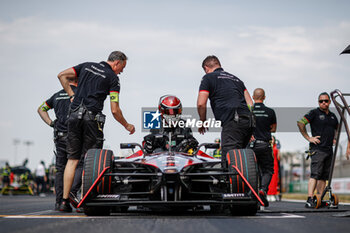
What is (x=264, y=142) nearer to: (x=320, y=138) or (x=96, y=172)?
(x=320, y=138)

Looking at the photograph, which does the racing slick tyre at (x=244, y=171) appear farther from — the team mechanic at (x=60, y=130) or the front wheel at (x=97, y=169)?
the team mechanic at (x=60, y=130)

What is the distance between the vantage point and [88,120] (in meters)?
6.68

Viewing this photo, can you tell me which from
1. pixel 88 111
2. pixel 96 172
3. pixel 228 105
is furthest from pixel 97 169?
pixel 228 105

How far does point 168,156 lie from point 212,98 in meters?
1.50

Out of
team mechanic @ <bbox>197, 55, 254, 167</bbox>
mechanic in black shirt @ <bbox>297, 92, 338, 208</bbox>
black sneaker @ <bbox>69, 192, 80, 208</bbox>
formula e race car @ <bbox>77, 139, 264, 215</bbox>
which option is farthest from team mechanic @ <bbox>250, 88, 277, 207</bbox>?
black sneaker @ <bbox>69, 192, 80, 208</bbox>

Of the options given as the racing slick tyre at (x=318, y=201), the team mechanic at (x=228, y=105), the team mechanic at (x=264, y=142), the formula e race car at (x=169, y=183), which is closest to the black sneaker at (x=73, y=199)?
the formula e race car at (x=169, y=183)

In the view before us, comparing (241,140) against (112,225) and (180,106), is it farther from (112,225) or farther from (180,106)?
(112,225)

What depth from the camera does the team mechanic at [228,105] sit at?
21.2 ft

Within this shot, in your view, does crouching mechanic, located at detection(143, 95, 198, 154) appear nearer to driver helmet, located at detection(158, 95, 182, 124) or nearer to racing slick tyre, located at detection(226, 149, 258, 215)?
driver helmet, located at detection(158, 95, 182, 124)

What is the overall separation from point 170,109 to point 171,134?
34cm

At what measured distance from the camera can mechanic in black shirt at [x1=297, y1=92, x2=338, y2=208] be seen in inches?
357

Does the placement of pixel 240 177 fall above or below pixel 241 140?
below

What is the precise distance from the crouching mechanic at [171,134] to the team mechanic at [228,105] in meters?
0.28

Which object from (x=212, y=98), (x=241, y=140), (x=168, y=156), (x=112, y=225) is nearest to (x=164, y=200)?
(x=168, y=156)
